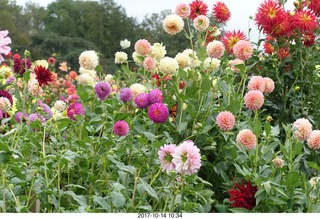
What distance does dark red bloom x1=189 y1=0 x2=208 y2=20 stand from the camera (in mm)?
3041

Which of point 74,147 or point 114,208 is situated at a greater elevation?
point 74,147

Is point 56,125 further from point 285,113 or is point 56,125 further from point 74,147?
point 285,113

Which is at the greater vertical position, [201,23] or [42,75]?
[201,23]

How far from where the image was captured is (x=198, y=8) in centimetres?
304

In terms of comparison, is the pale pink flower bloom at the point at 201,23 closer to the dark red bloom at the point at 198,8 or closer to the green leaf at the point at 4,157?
the dark red bloom at the point at 198,8

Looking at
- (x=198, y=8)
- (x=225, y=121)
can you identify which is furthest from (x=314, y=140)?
(x=198, y=8)

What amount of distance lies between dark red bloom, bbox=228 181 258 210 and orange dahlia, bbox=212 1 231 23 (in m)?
1.31

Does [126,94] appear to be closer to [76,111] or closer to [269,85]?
[76,111]

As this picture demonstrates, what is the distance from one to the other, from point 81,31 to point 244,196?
91.2ft

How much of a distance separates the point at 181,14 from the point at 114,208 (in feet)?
4.11

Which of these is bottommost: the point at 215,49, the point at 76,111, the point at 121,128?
the point at 121,128

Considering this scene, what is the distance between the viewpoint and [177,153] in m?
1.55

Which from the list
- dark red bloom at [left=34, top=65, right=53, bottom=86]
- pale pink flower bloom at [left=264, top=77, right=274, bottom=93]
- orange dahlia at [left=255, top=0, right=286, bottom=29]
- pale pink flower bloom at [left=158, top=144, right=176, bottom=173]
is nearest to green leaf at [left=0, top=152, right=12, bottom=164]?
pale pink flower bloom at [left=158, top=144, right=176, bottom=173]


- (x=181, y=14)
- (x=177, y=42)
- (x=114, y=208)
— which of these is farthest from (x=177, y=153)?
(x=177, y=42)
